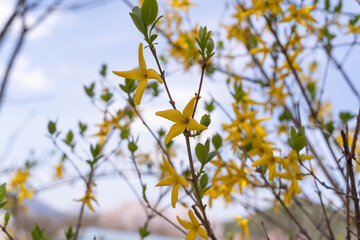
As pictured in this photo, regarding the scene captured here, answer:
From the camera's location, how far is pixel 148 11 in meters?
0.68

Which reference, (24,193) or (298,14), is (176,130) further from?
(24,193)

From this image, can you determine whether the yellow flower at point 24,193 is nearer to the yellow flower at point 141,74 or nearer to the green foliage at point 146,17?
the yellow flower at point 141,74

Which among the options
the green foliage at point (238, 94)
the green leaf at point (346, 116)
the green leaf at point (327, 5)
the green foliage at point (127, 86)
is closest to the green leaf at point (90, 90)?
the green foliage at point (127, 86)

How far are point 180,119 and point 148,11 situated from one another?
0.25 metres

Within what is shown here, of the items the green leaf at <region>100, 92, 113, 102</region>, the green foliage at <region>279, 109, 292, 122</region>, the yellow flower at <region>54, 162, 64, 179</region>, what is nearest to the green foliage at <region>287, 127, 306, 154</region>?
the green foliage at <region>279, 109, 292, 122</region>

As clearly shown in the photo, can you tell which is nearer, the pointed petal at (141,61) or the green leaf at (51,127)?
the pointed petal at (141,61)

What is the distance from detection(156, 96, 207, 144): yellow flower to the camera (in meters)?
0.72

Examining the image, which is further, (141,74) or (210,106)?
(210,106)

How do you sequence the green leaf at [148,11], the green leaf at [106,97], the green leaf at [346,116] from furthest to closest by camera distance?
the green leaf at [106,97] → the green leaf at [346,116] → the green leaf at [148,11]

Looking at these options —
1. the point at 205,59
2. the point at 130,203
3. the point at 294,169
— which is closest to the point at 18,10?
the point at 205,59

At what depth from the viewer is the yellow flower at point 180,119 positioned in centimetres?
72

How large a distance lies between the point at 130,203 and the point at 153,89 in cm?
962

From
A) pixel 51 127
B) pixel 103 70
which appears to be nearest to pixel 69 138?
pixel 51 127

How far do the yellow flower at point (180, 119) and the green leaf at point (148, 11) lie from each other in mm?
201
